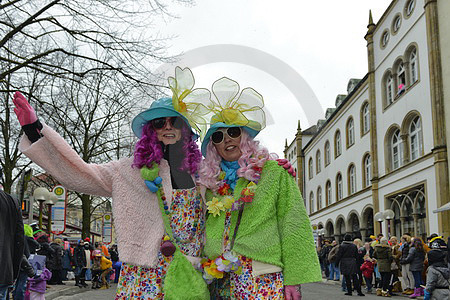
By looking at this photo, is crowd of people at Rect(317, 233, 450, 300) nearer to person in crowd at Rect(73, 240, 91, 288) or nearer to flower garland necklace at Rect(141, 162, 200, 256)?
person in crowd at Rect(73, 240, 91, 288)

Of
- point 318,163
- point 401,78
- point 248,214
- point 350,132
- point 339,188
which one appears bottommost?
point 248,214

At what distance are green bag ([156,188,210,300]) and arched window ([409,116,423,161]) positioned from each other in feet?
67.5

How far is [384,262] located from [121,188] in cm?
1252

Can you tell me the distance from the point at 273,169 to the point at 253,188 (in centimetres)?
18

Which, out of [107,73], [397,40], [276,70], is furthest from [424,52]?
[276,70]

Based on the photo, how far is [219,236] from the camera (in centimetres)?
290

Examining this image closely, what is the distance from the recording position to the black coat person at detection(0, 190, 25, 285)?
4.82 m

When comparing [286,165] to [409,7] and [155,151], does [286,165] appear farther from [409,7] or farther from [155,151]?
[409,7]

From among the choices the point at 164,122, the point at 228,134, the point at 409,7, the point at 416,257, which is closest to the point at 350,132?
the point at 409,7

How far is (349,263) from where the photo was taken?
14.3 m

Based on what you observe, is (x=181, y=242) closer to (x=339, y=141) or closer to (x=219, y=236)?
(x=219, y=236)

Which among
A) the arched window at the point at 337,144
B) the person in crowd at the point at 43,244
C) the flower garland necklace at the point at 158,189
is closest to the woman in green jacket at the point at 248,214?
the flower garland necklace at the point at 158,189

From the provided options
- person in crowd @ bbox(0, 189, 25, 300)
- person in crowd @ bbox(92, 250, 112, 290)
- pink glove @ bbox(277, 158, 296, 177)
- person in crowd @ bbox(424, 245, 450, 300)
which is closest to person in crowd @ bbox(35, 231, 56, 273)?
person in crowd @ bbox(92, 250, 112, 290)

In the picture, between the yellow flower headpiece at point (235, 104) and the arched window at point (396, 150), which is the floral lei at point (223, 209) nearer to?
the yellow flower headpiece at point (235, 104)
